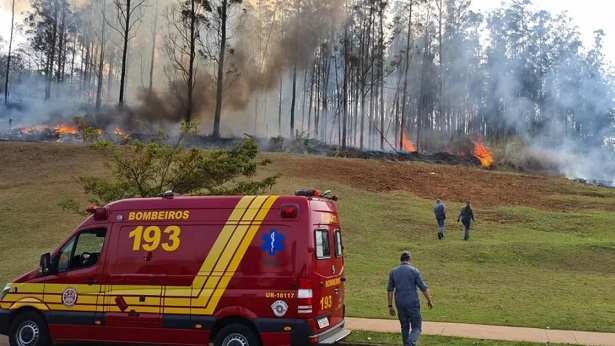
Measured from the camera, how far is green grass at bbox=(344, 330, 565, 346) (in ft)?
30.0

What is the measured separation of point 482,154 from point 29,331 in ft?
180

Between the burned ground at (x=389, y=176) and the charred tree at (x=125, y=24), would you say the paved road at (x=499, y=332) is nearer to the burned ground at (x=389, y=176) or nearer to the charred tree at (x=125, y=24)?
the burned ground at (x=389, y=176)

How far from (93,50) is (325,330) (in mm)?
68366

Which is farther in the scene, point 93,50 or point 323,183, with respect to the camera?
point 93,50

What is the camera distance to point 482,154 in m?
58.9

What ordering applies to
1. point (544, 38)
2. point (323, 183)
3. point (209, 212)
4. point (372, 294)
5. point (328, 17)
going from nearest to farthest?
point (209, 212) → point (372, 294) → point (323, 183) → point (328, 17) → point (544, 38)

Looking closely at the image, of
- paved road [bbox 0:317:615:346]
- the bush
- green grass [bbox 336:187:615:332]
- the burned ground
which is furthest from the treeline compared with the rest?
paved road [bbox 0:317:615:346]

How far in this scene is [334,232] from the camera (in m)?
8.98

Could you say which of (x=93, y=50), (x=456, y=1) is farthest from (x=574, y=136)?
(x=93, y=50)

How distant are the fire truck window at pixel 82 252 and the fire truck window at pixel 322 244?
347cm

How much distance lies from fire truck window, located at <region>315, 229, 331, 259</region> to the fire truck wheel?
1.44 meters

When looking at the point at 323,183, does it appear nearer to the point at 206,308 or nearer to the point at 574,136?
the point at 206,308

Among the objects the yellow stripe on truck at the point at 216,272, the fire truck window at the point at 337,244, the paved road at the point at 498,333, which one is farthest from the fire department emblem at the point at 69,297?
the fire truck window at the point at 337,244

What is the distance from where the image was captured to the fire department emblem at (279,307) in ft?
25.7
